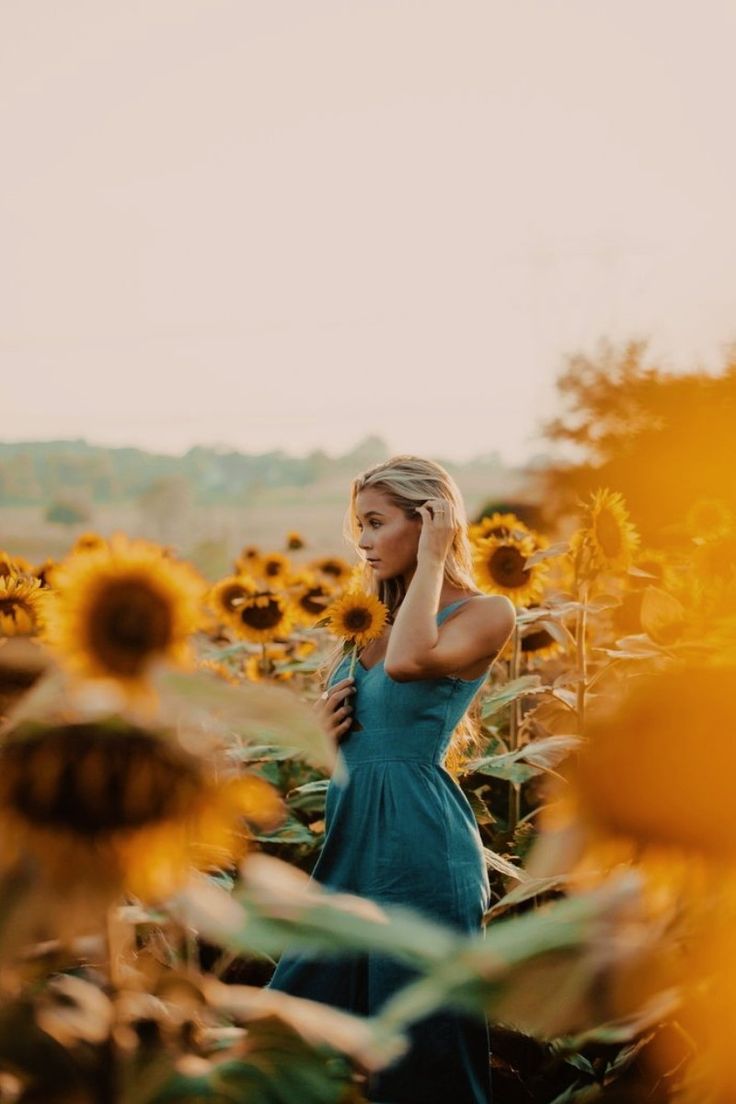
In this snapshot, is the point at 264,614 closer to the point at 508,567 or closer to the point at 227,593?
the point at 227,593

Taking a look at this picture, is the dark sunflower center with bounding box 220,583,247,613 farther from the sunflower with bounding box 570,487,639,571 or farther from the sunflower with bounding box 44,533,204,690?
the sunflower with bounding box 44,533,204,690

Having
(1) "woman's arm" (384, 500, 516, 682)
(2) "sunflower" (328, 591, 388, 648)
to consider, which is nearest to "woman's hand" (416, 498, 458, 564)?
(1) "woman's arm" (384, 500, 516, 682)

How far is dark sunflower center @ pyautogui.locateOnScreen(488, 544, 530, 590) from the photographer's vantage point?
14.4ft

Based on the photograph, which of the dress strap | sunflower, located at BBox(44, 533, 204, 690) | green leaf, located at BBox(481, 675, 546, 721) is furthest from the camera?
green leaf, located at BBox(481, 675, 546, 721)

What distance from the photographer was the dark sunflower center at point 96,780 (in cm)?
67

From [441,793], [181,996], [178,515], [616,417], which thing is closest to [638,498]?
[616,417]

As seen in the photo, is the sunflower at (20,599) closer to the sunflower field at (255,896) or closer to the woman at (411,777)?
the sunflower field at (255,896)

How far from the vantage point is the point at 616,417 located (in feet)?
53.4

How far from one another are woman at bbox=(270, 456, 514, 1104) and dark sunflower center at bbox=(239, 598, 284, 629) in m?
2.10

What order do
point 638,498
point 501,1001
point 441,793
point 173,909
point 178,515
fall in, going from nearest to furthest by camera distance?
1. point 501,1001
2. point 173,909
3. point 441,793
4. point 638,498
5. point 178,515

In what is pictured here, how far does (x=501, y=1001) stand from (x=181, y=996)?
0.33 meters

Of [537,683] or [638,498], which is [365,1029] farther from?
[638,498]

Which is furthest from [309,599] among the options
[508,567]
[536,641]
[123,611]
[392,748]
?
[123,611]

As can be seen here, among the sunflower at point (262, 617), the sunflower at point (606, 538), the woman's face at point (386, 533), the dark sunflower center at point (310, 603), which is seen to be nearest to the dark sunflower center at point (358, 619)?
the woman's face at point (386, 533)
